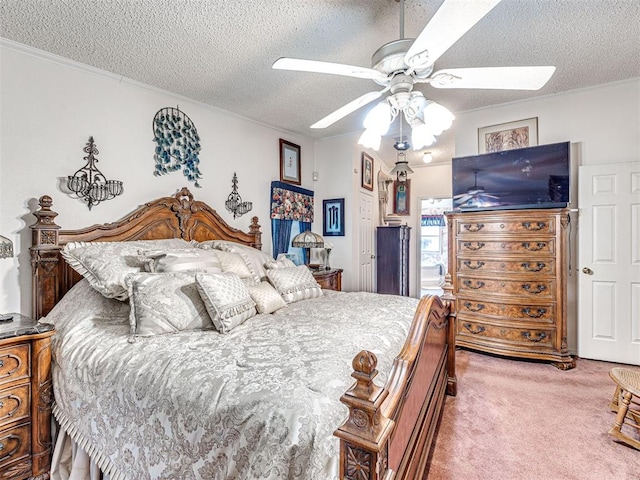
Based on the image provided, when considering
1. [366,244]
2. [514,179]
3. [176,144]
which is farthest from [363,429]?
[366,244]

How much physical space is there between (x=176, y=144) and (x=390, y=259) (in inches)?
142

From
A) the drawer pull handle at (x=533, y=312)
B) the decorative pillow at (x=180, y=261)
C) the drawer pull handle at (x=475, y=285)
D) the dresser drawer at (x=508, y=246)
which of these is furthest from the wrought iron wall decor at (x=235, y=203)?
the drawer pull handle at (x=533, y=312)

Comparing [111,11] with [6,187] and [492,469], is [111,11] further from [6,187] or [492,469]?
[492,469]

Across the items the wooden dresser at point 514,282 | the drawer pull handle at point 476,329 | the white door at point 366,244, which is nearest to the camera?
the wooden dresser at point 514,282

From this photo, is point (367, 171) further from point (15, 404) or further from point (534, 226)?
point (15, 404)

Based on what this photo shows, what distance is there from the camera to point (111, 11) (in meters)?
1.84

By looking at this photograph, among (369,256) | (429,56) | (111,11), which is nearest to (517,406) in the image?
(429,56)

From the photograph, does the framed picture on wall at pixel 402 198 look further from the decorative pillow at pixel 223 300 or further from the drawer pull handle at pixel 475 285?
the decorative pillow at pixel 223 300

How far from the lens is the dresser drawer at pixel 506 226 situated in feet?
9.73

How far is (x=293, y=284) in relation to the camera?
7.83 ft

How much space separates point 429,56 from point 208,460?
1.76 m

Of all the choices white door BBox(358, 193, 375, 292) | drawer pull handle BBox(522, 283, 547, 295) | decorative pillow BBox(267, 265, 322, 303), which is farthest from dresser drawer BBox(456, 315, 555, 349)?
decorative pillow BBox(267, 265, 322, 303)

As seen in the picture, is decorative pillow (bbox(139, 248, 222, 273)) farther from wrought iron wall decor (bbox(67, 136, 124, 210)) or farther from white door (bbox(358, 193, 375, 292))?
white door (bbox(358, 193, 375, 292))

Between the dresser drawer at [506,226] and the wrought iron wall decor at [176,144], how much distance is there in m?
2.79
